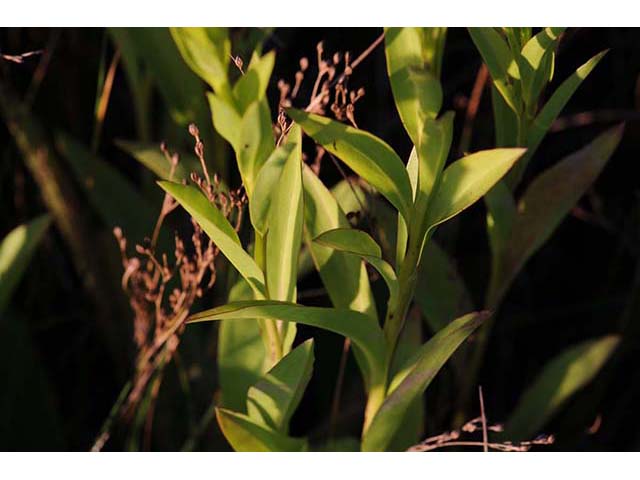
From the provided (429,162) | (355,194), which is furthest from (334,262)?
(429,162)

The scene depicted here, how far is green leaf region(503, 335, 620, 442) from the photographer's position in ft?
2.99

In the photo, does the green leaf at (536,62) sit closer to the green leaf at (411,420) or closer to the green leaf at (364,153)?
the green leaf at (364,153)

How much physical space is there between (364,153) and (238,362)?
0.30 meters

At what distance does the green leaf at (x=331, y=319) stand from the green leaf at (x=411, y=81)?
112 millimetres

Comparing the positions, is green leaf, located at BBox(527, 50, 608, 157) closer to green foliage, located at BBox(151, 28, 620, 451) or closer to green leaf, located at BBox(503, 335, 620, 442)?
green foliage, located at BBox(151, 28, 620, 451)

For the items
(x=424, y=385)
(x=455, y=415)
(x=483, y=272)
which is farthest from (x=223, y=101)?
(x=483, y=272)

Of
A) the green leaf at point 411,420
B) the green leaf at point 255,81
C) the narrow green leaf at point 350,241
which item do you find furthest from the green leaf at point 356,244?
the green leaf at point 411,420

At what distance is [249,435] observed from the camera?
0.58m

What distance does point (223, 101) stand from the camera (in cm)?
58

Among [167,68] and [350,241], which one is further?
[167,68]

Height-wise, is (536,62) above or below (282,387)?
above

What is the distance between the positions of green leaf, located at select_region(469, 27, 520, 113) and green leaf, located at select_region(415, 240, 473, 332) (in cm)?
23

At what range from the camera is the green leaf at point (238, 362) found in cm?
75

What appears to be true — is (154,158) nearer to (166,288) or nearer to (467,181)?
(166,288)
